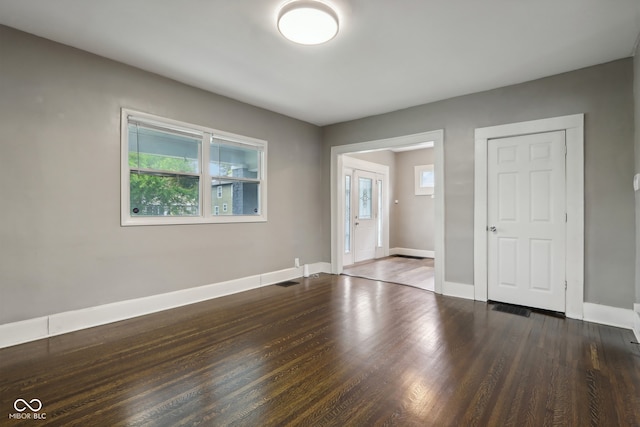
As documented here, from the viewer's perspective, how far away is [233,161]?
446 centimetres

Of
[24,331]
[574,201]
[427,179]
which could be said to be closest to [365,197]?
[427,179]

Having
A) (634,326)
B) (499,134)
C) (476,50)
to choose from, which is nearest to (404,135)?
(499,134)

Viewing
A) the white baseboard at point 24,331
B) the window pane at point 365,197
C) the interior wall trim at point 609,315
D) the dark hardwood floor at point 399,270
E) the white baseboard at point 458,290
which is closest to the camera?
the white baseboard at point 24,331

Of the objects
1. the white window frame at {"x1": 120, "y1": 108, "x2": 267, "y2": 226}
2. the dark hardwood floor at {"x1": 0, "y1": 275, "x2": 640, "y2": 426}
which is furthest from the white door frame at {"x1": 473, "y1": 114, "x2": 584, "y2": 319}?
the white window frame at {"x1": 120, "y1": 108, "x2": 267, "y2": 226}

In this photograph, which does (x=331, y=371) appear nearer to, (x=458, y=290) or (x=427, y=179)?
(x=458, y=290)

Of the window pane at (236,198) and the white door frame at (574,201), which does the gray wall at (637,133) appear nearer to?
the white door frame at (574,201)

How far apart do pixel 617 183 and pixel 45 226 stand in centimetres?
555

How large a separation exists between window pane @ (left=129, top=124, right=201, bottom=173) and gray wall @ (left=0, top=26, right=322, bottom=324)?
204mm

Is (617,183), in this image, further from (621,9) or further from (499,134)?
(621,9)

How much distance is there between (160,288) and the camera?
11.8ft

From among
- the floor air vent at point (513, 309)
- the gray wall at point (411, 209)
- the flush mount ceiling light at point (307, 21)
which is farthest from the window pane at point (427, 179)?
the flush mount ceiling light at point (307, 21)

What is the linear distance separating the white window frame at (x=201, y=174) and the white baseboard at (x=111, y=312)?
855 mm

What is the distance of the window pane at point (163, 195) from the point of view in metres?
3.46

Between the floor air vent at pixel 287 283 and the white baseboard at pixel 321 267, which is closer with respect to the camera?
the floor air vent at pixel 287 283
